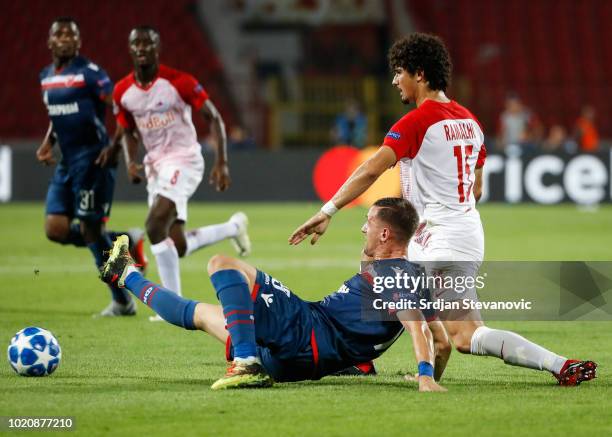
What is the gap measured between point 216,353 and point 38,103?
20619 millimetres

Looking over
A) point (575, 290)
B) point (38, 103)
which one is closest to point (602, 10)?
point (38, 103)

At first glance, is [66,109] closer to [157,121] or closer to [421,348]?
[157,121]

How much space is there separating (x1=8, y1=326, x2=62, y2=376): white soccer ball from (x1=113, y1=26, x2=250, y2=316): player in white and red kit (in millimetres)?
2953

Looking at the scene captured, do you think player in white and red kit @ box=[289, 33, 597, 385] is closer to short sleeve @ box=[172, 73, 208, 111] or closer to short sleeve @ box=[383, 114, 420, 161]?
short sleeve @ box=[383, 114, 420, 161]

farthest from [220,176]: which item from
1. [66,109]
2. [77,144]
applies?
[66,109]

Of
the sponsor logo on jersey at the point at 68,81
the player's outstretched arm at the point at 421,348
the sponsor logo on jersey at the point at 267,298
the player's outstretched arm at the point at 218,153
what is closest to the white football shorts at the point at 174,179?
the player's outstretched arm at the point at 218,153

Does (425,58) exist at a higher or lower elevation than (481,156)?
higher

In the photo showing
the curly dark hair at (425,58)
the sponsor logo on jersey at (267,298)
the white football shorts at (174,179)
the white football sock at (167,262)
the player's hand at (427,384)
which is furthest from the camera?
the white football shorts at (174,179)

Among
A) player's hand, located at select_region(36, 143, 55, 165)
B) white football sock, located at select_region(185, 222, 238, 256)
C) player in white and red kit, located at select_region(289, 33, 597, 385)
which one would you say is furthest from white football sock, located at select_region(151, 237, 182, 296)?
player in white and red kit, located at select_region(289, 33, 597, 385)

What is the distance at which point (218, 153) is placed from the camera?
32.2 ft

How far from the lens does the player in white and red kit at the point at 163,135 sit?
9648mm

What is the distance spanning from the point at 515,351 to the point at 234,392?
4.79ft

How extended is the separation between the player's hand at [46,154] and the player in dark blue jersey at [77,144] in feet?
0.07

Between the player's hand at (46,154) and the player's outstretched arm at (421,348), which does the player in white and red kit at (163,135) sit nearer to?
the player's hand at (46,154)
